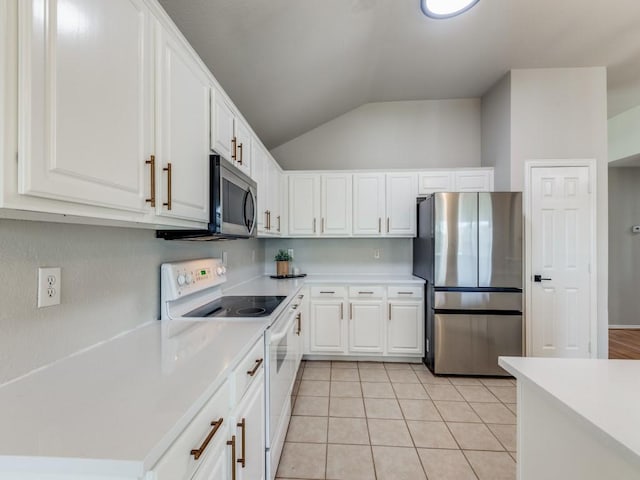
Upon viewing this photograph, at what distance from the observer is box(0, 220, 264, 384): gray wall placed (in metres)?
0.87

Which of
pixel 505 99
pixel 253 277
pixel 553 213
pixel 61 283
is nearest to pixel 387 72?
pixel 505 99

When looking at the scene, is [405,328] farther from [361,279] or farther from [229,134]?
[229,134]

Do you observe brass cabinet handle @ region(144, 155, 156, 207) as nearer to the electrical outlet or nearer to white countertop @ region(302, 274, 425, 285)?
the electrical outlet

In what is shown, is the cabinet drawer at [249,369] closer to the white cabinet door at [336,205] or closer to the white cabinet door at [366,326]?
the white cabinet door at [366,326]

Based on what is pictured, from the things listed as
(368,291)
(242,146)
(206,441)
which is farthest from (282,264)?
(206,441)

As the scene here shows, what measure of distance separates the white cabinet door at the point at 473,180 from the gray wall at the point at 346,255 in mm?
878

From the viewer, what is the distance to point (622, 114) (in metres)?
4.21

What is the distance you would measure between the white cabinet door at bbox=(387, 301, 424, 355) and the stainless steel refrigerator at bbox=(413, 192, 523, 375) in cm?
29

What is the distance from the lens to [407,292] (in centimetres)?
326

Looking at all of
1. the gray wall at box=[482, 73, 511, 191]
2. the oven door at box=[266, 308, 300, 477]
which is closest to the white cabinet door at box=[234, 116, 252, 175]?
the oven door at box=[266, 308, 300, 477]

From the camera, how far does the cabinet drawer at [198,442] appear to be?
25.2 inches

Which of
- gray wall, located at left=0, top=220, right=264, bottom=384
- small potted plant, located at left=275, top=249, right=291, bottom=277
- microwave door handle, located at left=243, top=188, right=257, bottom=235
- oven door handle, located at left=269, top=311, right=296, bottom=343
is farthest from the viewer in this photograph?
small potted plant, located at left=275, top=249, right=291, bottom=277

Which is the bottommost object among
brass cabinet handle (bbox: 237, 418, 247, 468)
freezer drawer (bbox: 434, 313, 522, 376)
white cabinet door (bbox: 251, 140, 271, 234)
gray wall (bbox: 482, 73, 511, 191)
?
freezer drawer (bbox: 434, 313, 522, 376)

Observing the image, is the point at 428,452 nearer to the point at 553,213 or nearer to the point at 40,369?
the point at 40,369
